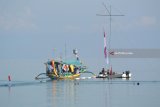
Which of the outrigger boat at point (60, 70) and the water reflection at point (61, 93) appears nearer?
the water reflection at point (61, 93)

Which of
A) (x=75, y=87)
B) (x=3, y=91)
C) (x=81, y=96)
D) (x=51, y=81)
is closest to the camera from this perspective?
(x=81, y=96)

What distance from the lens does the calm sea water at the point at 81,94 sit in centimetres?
11175

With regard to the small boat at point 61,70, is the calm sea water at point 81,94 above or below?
below

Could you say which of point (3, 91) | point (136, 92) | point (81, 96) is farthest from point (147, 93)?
point (3, 91)

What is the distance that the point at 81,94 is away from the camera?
130 meters

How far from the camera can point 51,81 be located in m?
165

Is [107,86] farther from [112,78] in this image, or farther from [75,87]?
[112,78]

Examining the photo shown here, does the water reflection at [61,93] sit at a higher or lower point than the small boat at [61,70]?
lower

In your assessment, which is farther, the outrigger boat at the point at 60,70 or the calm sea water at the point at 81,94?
the outrigger boat at the point at 60,70

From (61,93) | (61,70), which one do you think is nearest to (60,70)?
(61,70)

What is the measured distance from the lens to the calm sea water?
111750 mm

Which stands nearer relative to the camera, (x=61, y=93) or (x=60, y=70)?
(x=61, y=93)

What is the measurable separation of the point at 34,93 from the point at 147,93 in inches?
847

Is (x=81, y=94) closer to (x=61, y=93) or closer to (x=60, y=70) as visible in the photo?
(x=61, y=93)
